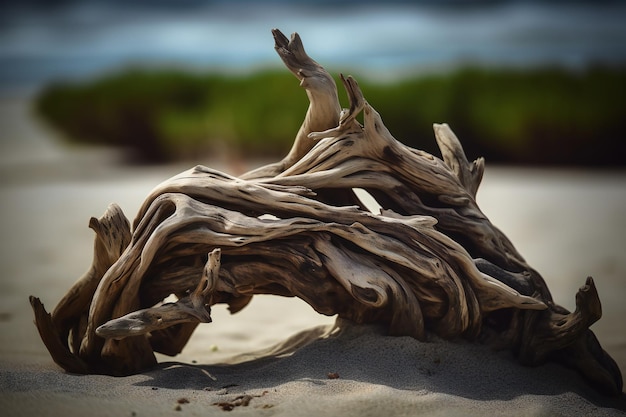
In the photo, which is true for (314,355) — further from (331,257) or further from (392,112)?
(392,112)

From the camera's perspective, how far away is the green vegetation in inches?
530

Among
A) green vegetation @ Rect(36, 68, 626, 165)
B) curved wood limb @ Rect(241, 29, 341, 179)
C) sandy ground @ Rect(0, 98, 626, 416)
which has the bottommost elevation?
sandy ground @ Rect(0, 98, 626, 416)

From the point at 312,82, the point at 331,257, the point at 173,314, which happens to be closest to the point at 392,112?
the point at 312,82

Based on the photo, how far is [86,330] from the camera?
3.83 meters

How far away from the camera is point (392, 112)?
1448 centimetres

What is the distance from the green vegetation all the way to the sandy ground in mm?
3673

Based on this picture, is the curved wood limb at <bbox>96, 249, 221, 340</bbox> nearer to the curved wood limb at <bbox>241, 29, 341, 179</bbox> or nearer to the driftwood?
the driftwood

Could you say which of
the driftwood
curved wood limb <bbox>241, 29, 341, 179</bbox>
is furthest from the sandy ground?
curved wood limb <bbox>241, 29, 341, 179</bbox>

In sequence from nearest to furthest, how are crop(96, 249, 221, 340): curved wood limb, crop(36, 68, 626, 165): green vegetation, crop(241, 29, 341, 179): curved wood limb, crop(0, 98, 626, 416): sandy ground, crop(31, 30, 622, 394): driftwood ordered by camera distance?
1. crop(0, 98, 626, 416): sandy ground
2. crop(96, 249, 221, 340): curved wood limb
3. crop(31, 30, 622, 394): driftwood
4. crop(241, 29, 341, 179): curved wood limb
5. crop(36, 68, 626, 165): green vegetation

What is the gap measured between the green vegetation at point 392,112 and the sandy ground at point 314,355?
367 cm

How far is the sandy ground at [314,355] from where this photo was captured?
10.4 ft

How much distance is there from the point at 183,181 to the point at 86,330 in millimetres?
1012

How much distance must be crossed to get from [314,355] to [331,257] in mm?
537

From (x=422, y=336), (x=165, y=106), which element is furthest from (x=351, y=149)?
(x=165, y=106)
